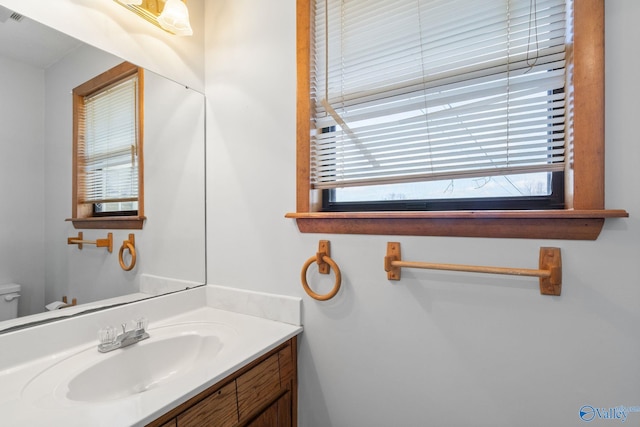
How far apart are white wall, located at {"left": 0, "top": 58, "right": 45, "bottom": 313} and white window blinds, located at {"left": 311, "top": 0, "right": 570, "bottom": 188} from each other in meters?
0.97

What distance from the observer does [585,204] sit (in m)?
0.81

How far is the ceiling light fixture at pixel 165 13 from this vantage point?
1247 mm

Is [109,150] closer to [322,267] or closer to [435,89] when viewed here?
[322,267]

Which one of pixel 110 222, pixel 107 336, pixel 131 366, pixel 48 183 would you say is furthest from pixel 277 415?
pixel 48 183

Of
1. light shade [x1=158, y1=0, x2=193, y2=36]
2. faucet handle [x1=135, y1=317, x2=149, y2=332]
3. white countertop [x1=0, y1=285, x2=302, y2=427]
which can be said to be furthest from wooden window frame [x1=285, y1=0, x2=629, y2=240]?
light shade [x1=158, y1=0, x2=193, y2=36]

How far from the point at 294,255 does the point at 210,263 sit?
1.76 feet

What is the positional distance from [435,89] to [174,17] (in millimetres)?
Answer: 1130

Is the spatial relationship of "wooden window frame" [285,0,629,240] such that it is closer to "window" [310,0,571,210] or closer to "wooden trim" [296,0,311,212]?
"window" [310,0,571,210]

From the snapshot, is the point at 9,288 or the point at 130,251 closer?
the point at 9,288

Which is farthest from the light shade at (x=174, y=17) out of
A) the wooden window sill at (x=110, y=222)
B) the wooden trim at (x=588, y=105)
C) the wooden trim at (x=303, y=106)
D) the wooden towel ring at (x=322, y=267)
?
the wooden trim at (x=588, y=105)

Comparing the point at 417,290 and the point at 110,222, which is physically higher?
the point at 110,222

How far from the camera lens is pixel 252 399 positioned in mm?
1002

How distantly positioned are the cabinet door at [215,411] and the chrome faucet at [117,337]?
1.48 feet

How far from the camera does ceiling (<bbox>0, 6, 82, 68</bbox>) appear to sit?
0.92m
